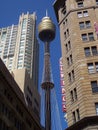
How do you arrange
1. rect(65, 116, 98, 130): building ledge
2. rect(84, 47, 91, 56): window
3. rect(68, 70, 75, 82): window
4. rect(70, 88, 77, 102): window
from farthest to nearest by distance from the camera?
rect(84, 47, 91, 56): window, rect(68, 70, 75, 82): window, rect(70, 88, 77, 102): window, rect(65, 116, 98, 130): building ledge

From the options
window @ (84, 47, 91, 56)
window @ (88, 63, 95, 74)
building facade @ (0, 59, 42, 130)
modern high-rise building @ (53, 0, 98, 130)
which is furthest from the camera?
building facade @ (0, 59, 42, 130)

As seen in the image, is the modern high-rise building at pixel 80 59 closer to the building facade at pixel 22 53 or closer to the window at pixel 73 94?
the window at pixel 73 94

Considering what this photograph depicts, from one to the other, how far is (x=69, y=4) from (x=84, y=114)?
93.0 feet

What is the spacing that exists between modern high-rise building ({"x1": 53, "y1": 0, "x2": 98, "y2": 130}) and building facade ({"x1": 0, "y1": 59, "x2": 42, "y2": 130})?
12786mm

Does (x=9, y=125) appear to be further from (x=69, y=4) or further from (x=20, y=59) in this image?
(x=20, y=59)

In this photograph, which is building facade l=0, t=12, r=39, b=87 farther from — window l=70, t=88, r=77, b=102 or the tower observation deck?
window l=70, t=88, r=77, b=102

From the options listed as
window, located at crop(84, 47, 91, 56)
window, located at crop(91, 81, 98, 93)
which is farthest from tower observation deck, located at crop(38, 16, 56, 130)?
window, located at crop(91, 81, 98, 93)

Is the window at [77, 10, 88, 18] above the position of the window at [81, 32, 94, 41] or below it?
above

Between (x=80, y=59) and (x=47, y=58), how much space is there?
2474 inches

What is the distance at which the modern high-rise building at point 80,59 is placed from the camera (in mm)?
46875

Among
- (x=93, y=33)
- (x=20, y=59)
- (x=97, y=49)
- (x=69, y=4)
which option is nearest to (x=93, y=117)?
(x=97, y=49)

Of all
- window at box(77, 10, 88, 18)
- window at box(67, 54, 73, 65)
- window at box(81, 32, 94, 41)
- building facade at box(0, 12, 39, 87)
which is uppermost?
building facade at box(0, 12, 39, 87)

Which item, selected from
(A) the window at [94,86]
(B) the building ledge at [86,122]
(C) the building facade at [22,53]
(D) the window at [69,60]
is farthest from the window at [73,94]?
(C) the building facade at [22,53]

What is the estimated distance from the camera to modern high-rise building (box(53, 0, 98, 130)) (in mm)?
46875
